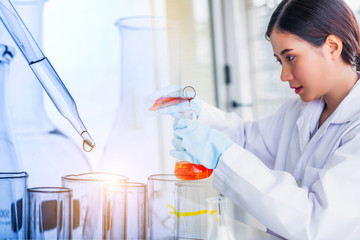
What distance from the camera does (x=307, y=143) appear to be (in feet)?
4.90

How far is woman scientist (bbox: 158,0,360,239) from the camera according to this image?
43.8 inches

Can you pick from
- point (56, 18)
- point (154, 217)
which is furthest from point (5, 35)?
point (154, 217)

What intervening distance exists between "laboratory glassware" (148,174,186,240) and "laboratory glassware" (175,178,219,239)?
0.03m

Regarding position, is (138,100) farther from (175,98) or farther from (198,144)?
(198,144)

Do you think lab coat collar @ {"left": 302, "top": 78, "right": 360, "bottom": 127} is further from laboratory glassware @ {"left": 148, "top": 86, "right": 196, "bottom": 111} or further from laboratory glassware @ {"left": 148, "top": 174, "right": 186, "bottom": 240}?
laboratory glassware @ {"left": 148, "top": 174, "right": 186, "bottom": 240}

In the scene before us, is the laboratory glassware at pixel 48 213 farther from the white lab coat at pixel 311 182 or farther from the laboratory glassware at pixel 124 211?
the white lab coat at pixel 311 182

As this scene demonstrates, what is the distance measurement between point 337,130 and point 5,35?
1.21 metres

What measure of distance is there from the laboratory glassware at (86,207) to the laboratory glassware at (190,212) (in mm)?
236

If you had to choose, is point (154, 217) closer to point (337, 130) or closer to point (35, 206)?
point (35, 206)

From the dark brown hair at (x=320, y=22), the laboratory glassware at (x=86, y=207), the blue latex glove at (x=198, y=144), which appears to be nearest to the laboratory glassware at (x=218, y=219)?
the blue latex glove at (x=198, y=144)

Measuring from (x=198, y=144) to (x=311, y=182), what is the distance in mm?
463

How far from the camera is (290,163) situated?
158 centimetres

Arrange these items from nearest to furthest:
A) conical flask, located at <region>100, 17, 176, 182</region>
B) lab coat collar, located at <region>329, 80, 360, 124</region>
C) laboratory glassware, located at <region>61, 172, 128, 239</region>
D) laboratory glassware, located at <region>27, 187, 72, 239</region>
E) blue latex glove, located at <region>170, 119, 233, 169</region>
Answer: laboratory glassware, located at <region>27, 187, 72, 239</region> → laboratory glassware, located at <region>61, 172, 128, 239</region> → blue latex glove, located at <region>170, 119, 233, 169</region> → lab coat collar, located at <region>329, 80, 360, 124</region> → conical flask, located at <region>100, 17, 176, 182</region>

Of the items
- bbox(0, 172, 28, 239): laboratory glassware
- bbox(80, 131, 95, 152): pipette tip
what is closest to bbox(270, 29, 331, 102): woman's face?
bbox(80, 131, 95, 152): pipette tip
